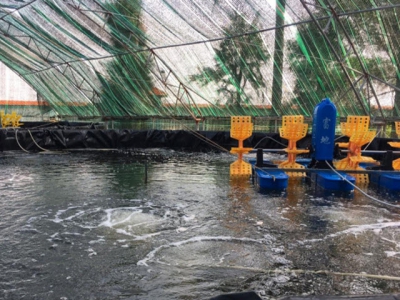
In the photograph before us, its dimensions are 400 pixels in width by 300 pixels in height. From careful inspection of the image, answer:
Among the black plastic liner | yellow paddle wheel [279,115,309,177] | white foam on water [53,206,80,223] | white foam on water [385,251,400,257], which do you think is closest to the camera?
white foam on water [385,251,400,257]

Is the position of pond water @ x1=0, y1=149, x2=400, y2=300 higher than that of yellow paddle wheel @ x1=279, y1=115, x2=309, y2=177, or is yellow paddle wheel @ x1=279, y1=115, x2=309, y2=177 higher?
yellow paddle wheel @ x1=279, y1=115, x2=309, y2=177

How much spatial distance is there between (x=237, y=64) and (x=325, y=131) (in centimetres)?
651

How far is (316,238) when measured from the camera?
4.48m

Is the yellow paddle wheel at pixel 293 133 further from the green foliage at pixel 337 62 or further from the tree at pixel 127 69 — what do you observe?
the tree at pixel 127 69

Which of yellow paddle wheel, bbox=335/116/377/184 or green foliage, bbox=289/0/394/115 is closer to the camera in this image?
yellow paddle wheel, bbox=335/116/377/184

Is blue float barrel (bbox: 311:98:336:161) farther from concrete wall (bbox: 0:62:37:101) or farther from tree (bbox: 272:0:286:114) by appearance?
concrete wall (bbox: 0:62:37:101)

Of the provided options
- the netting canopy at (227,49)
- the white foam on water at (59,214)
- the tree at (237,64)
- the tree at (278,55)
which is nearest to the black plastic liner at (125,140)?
the netting canopy at (227,49)

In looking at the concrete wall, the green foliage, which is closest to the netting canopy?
the green foliage

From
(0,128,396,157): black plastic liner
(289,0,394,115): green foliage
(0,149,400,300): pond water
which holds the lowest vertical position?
(0,149,400,300): pond water

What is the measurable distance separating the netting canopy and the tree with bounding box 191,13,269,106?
0.04 m

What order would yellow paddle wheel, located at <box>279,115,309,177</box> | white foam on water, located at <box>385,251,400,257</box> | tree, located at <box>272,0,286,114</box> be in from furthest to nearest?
tree, located at <box>272,0,286,114</box> < yellow paddle wheel, located at <box>279,115,309,177</box> < white foam on water, located at <box>385,251,400,257</box>

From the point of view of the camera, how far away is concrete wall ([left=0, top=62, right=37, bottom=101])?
1068 inches

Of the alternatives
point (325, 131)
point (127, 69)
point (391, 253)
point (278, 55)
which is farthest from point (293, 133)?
point (127, 69)

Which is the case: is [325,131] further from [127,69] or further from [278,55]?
[127,69]
